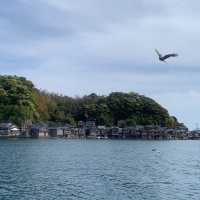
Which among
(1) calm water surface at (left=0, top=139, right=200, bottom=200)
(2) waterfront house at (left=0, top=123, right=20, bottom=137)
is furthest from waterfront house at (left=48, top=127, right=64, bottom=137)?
(1) calm water surface at (left=0, top=139, right=200, bottom=200)

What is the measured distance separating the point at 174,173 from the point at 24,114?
102 meters

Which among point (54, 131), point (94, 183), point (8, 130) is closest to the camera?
point (94, 183)

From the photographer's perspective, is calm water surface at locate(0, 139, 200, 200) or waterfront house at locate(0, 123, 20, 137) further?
waterfront house at locate(0, 123, 20, 137)

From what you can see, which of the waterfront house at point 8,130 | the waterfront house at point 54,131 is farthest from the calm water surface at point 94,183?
the waterfront house at point 54,131

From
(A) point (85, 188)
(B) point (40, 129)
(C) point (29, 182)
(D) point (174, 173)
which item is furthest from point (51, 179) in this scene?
(B) point (40, 129)

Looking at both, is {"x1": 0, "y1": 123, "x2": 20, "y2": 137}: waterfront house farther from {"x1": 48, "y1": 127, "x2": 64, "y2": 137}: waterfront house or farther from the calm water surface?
the calm water surface

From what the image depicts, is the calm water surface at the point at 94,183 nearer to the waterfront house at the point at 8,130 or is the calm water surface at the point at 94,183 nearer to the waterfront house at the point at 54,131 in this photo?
the waterfront house at the point at 8,130

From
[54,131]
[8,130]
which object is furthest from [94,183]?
[54,131]

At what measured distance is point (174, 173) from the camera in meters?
65.2

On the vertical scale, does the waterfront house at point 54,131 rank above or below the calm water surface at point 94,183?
above

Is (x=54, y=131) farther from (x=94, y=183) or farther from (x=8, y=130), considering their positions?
(x=94, y=183)

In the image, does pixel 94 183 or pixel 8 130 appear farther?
pixel 8 130

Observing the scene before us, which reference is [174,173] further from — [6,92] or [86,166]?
[6,92]

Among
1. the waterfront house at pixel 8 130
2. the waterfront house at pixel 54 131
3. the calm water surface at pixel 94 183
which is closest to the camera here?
the calm water surface at pixel 94 183
